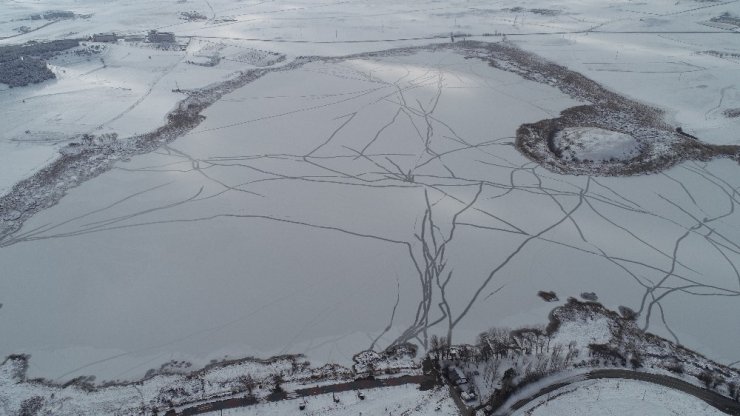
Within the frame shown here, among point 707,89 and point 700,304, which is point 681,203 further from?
point 707,89

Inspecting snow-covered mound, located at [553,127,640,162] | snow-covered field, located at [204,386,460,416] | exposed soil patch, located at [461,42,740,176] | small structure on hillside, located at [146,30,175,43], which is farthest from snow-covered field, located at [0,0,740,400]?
small structure on hillside, located at [146,30,175,43]

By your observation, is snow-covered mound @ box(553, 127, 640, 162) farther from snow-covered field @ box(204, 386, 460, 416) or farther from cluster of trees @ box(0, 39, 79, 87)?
cluster of trees @ box(0, 39, 79, 87)

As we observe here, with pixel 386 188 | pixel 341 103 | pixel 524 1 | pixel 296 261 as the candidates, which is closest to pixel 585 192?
pixel 386 188

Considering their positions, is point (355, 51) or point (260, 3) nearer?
point (355, 51)

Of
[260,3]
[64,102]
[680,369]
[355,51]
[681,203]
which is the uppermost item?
[260,3]

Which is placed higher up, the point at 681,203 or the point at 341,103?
the point at 341,103

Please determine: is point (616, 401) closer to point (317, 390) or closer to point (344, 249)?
point (317, 390)
